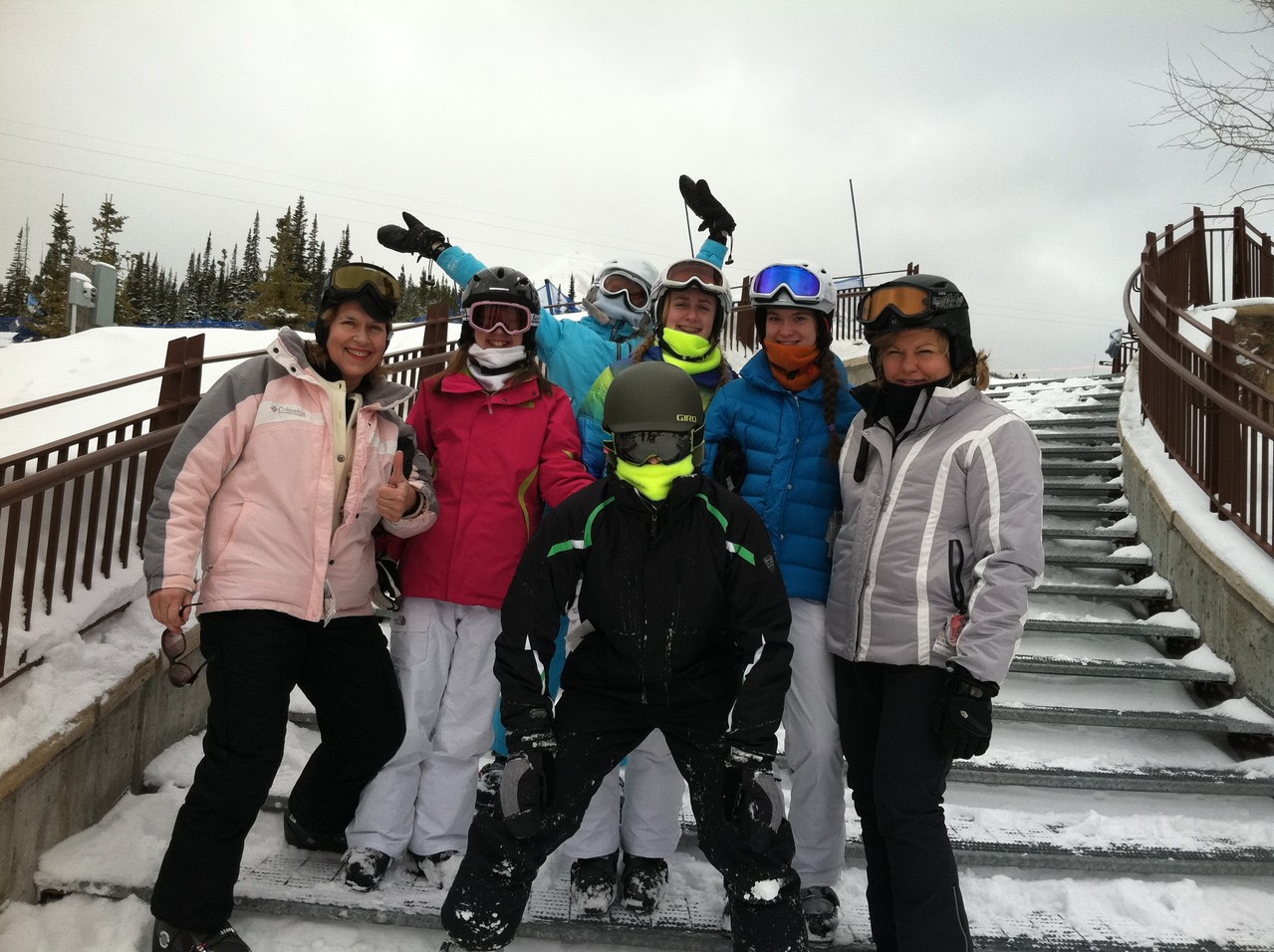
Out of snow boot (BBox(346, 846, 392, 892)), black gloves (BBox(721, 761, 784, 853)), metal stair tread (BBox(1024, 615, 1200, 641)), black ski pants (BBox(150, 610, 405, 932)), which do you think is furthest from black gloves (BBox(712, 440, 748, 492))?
metal stair tread (BBox(1024, 615, 1200, 641))

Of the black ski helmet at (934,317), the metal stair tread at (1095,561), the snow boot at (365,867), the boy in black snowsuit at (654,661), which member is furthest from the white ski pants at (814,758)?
the metal stair tread at (1095,561)

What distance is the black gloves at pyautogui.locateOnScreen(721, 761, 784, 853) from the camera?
220 cm

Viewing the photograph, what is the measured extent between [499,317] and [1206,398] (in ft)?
16.9

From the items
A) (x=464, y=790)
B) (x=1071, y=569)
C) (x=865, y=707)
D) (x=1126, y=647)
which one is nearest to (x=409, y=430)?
(x=464, y=790)

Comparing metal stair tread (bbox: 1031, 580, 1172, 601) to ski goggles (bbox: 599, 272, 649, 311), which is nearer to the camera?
ski goggles (bbox: 599, 272, 649, 311)

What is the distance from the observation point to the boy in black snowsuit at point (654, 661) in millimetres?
2234

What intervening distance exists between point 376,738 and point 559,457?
4.13 feet

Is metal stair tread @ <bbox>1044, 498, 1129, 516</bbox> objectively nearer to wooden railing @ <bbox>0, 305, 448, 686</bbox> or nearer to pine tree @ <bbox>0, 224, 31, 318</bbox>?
wooden railing @ <bbox>0, 305, 448, 686</bbox>

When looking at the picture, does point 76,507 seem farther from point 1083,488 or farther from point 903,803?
point 1083,488

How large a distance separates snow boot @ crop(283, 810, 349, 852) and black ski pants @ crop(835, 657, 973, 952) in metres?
2.00

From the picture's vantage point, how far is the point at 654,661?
7.81 ft

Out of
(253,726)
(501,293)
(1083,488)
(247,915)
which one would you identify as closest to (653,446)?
(501,293)

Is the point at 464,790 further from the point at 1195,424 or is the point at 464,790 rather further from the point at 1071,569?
the point at 1195,424

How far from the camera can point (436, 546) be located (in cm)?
286
